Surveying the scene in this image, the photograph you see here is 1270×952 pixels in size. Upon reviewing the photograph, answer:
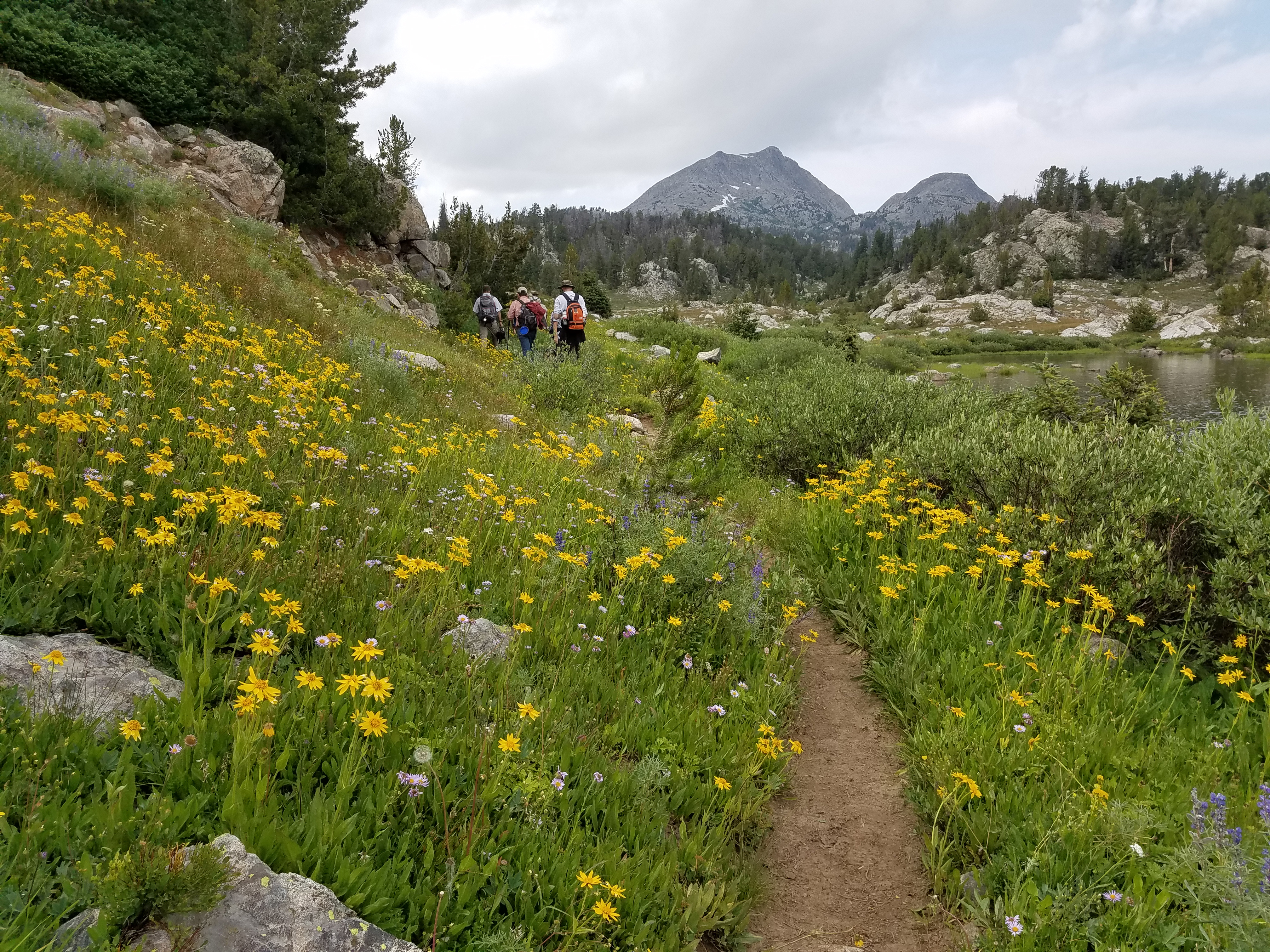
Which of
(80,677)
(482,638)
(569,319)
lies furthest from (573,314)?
(80,677)

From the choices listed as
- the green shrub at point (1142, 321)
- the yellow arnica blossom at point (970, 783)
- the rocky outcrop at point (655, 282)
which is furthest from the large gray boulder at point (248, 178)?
the rocky outcrop at point (655, 282)

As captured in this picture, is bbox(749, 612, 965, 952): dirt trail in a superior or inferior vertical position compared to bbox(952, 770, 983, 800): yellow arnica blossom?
inferior

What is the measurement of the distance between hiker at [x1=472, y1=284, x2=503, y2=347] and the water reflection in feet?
48.1

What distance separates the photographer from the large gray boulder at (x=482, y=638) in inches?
133

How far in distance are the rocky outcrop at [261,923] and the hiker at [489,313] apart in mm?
19192

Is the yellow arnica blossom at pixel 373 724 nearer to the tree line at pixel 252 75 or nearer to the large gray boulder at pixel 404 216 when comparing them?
the tree line at pixel 252 75

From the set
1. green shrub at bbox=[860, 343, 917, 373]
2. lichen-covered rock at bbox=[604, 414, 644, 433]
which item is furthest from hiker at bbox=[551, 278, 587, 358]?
green shrub at bbox=[860, 343, 917, 373]

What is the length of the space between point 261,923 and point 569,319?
16.0 m

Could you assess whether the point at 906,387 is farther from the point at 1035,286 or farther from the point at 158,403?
the point at 1035,286

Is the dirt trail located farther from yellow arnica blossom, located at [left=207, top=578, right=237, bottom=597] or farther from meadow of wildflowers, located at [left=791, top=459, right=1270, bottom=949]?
yellow arnica blossom, located at [left=207, top=578, right=237, bottom=597]

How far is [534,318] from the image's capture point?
59.9 feet

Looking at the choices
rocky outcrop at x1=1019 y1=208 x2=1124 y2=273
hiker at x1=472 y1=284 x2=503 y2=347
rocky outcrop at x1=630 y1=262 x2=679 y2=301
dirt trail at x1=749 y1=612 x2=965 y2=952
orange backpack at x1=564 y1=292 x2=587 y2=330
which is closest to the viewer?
dirt trail at x1=749 y1=612 x2=965 y2=952

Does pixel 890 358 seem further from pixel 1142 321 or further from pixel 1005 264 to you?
pixel 1005 264

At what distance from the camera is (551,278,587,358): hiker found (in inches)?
659
